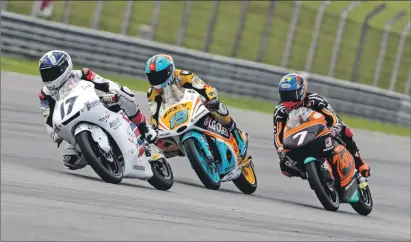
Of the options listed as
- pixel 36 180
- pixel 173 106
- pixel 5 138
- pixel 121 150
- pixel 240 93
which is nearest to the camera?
pixel 36 180

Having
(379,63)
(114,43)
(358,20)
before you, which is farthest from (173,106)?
(379,63)

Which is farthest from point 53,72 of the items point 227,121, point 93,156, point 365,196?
point 365,196

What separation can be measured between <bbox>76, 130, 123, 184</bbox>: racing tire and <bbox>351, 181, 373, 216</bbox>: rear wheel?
327 centimetres

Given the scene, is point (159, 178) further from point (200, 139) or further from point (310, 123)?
point (310, 123)

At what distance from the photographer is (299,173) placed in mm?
12789

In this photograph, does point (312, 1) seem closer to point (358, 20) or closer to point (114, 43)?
point (358, 20)

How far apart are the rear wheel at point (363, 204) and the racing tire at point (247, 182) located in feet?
3.75

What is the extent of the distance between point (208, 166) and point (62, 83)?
2264 millimetres

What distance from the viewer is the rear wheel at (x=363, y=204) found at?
42.9 ft

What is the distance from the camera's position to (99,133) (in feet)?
34.8

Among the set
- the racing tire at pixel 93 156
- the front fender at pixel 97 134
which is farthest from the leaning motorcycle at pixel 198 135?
the front fender at pixel 97 134

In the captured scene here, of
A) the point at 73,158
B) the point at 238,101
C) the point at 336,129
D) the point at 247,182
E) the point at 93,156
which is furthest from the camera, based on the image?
the point at 238,101

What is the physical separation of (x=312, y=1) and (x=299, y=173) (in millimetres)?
14381

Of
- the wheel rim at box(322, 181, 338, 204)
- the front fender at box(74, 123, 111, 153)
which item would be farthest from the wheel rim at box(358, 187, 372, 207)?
the front fender at box(74, 123, 111, 153)
